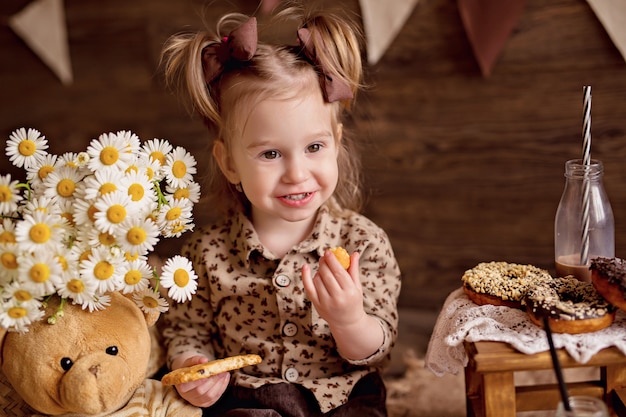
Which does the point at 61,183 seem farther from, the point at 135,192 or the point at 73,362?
the point at 73,362

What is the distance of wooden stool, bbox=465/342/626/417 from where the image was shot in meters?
1.04

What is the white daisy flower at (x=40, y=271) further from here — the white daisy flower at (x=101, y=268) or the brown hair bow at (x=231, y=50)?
the brown hair bow at (x=231, y=50)

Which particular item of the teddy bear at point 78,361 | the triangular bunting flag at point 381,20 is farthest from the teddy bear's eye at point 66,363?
the triangular bunting flag at point 381,20

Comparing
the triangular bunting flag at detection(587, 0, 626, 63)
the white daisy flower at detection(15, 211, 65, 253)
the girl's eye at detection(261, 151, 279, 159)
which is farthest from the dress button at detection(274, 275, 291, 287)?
the triangular bunting flag at detection(587, 0, 626, 63)

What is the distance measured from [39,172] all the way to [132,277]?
22 centimetres

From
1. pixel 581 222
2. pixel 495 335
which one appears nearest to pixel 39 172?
pixel 495 335

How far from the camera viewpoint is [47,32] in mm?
2363

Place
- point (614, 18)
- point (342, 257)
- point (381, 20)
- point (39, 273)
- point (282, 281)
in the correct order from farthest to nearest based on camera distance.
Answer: point (381, 20) < point (614, 18) < point (282, 281) < point (342, 257) < point (39, 273)

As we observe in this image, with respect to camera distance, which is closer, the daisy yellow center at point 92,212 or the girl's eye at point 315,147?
the daisy yellow center at point 92,212

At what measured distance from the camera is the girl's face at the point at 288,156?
1.25 meters

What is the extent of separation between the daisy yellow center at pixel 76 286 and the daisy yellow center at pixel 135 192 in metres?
0.14

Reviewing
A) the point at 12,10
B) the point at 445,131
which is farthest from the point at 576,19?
the point at 12,10

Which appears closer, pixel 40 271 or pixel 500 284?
pixel 40 271

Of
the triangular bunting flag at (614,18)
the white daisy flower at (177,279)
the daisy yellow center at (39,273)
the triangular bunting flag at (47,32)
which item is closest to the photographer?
the daisy yellow center at (39,273)
